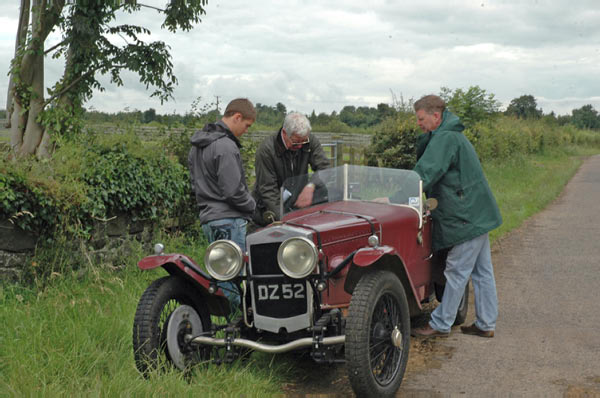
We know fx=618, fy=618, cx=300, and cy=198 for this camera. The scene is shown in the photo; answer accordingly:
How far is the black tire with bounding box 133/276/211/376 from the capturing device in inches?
161

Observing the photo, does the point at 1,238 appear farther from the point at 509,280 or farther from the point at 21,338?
the point at 509,280

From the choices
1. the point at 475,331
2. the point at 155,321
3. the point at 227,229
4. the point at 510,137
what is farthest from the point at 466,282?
the point at 510,137

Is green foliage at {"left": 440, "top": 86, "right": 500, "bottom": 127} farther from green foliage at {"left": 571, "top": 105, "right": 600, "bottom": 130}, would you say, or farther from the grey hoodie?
green foliage at {"left": 571, "top": 105, "right": 600, "bottom": 130}

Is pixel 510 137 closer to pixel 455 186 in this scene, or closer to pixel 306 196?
pixel 455 186

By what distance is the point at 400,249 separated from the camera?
16.7 ft

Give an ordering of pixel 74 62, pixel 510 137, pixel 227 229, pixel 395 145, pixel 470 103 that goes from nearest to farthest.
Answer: pixel 227 229 → pixel 74 62 → pixel 395 145 → pixel 470 103 → pixel 510 137

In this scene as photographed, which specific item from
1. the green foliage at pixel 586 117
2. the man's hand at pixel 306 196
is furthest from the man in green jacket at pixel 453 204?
the green foliage at pixel 586 117

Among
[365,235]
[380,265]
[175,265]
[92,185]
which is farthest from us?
[92,185]

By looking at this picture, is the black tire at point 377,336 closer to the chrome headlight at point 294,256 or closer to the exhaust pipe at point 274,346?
the exhaust pipe at point 274,346

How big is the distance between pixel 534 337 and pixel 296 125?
2859mm

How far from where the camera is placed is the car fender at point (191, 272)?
4340 millimetres

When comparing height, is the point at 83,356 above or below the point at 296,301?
below

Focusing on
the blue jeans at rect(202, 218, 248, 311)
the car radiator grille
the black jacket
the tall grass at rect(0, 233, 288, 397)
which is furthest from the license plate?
the black jacket

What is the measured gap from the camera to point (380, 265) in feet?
14.8
